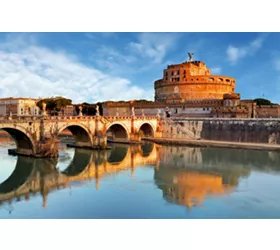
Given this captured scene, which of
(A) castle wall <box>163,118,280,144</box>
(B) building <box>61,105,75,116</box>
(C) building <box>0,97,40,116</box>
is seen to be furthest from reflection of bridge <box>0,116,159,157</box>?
(C) building <box>0,97,40,116</box>

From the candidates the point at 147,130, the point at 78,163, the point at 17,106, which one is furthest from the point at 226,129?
the point at 17,106

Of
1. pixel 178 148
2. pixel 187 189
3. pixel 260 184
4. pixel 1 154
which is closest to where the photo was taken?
pixel 187 189

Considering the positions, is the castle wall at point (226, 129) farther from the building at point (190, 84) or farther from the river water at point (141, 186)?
the building at point (190, 84)

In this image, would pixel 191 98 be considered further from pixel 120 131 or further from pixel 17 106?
pixel 17 106

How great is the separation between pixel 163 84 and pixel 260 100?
10.4 meters

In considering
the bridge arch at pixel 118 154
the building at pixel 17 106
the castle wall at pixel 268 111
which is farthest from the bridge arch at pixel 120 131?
the building at pixel 17 106

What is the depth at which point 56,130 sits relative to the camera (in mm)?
15586

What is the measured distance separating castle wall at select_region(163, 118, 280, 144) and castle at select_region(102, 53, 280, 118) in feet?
9.59

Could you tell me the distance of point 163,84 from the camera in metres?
34.5

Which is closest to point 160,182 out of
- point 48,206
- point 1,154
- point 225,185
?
point 225,185

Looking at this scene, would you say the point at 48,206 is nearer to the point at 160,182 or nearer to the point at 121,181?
the point at 121,181

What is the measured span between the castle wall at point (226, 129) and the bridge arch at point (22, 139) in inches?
504

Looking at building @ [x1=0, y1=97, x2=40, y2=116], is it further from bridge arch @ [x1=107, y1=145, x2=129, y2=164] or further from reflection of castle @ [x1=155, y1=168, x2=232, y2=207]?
reflection of castle @ [x1=155, y1=168, x2=232, y2=207]

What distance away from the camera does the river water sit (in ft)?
26.3
